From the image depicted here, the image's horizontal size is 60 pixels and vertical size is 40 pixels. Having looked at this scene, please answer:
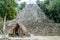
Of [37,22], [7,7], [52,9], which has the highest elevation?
[7,7]

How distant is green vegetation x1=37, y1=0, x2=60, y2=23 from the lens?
646 inches

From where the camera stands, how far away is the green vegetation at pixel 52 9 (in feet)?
53.8

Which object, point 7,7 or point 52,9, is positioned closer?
point 7,7

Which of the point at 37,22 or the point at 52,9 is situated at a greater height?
the point at 52,9

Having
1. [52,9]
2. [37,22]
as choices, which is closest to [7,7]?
[37,22]

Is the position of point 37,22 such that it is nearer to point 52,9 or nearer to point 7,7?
point 52,9

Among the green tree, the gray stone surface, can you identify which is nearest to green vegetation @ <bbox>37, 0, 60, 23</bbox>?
the gray stone surface

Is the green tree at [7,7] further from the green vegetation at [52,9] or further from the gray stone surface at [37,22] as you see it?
the green vegetation at [52,9]

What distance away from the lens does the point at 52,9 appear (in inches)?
656

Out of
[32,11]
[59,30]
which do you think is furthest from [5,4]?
[59,30]

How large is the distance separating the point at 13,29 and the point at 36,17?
3.64 metres

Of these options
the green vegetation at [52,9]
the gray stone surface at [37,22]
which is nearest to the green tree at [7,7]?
the gray stone surface at [37,22]

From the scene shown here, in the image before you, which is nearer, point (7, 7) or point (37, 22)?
point (7, 7)

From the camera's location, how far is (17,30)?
1403 cm
